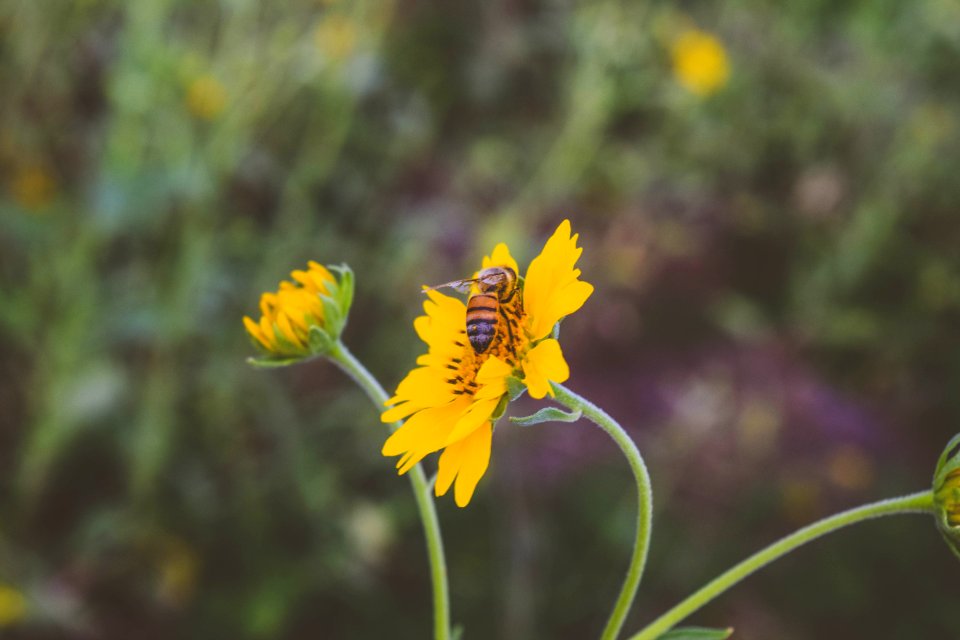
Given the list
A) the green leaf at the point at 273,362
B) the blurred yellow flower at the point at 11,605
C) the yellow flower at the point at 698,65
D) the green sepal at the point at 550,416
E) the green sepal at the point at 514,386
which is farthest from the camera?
the yellow flower at the point at 698,65

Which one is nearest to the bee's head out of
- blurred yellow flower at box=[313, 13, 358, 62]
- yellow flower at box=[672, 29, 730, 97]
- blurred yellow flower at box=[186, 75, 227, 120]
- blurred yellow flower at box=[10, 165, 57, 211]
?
blurred yellow flower at box=[186, 75, 227, 120]

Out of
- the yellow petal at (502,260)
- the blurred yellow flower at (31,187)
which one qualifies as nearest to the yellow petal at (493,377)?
the yellow petal at (502,260)

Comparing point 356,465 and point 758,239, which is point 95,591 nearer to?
point 356,465

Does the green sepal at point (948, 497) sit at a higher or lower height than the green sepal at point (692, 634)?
higher

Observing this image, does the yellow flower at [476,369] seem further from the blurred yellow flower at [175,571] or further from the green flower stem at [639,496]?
the blurred yellow flower at [175,571]

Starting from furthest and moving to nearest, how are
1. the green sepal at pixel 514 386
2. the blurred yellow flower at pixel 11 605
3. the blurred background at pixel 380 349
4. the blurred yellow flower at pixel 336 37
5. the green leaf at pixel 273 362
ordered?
1. the blurred yellow flower at pixel 336 37
2. the blurred background at pixel 380 349
3. the blurred yellow flower at pixel 11 605
4. the green leaf at pixel 273 362
5. the green sepal at pixel 514 386

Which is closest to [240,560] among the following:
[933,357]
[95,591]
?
[95,591]
